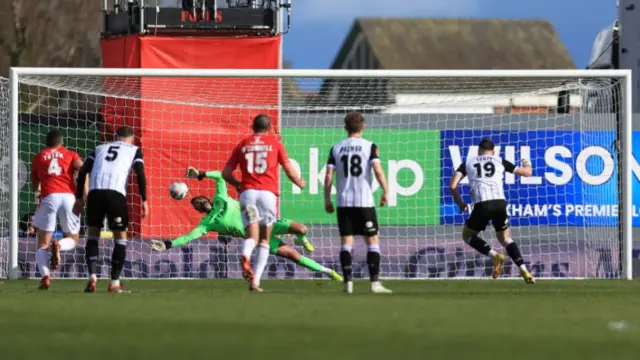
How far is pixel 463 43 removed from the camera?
89.5m

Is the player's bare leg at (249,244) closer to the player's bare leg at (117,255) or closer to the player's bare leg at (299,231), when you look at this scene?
the player's bare leg at (117,255)

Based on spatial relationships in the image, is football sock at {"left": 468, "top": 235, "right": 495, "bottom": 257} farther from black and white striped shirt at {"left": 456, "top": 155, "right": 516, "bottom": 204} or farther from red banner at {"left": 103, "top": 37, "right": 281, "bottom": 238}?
red banner at {"left": 103, "top": 37, "right": 281, "bottom": 238}

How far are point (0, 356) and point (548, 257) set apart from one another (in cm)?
1468

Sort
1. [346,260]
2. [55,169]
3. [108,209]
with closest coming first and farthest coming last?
[346,260] < [108,209] < [55,169]

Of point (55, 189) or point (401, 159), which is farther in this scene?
point (401, 159)

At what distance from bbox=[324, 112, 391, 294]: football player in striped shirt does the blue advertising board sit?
24.5 feet

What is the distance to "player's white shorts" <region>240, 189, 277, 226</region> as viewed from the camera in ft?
53.1

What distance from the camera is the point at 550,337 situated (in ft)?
32.6

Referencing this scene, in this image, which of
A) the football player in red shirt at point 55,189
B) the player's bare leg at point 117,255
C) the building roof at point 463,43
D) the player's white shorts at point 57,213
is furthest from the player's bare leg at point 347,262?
the building roof at point 463,43

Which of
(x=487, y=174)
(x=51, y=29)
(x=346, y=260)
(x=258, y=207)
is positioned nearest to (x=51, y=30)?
(x=51, y=29)

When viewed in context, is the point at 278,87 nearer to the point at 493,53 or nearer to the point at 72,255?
the point at 72,255

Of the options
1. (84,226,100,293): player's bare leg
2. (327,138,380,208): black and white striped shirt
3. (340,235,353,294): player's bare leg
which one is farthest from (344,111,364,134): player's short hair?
(84,226,100,293): player's bare leg

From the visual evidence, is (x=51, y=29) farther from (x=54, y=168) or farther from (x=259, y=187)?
(x=259, y=187)

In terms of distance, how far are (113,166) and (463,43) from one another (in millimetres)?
74605
